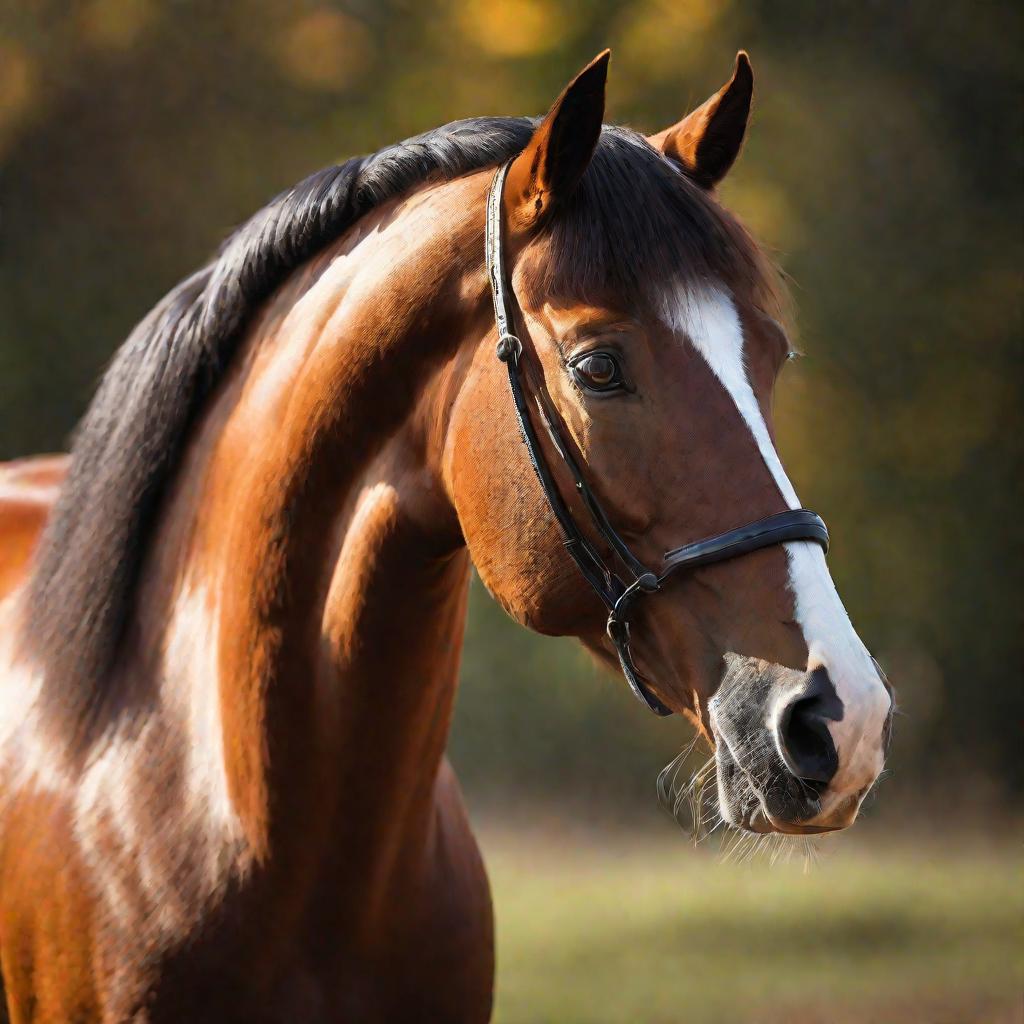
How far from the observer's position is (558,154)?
1.85m

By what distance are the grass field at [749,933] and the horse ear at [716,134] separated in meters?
4.09

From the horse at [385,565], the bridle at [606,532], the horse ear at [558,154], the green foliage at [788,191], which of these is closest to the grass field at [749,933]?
the green foliage at [788,191]

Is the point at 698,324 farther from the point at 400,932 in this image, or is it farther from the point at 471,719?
the point at 471,719

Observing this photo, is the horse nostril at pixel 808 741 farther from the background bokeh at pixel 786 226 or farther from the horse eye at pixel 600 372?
the background bokeh at pixel 786 226

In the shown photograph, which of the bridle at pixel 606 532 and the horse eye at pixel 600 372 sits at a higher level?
the horse eye at pixel 600 372

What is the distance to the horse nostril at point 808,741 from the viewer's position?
1.58 m

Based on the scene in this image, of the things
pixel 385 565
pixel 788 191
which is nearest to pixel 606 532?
pixel 385 565

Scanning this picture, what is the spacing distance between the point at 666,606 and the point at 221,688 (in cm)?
83

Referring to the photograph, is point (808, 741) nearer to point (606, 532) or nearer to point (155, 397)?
point (606, 532)

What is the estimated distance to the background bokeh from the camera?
6.49 meters

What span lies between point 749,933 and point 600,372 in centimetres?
569

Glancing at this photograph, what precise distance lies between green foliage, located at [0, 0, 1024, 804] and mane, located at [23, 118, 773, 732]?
13.7 ft

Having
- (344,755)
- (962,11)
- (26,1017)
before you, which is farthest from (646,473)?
(962,11)

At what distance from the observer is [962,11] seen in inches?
278
